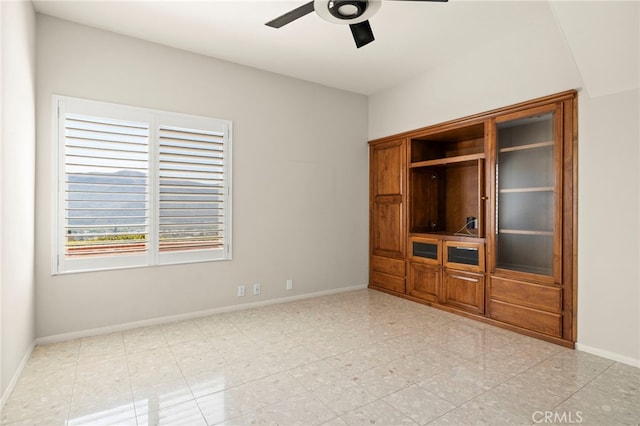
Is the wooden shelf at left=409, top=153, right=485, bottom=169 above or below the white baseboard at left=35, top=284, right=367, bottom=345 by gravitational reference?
above

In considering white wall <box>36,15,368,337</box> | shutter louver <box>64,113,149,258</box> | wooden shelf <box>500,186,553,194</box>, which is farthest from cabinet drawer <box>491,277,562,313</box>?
shutter louver <box>64,113,149,258</box>

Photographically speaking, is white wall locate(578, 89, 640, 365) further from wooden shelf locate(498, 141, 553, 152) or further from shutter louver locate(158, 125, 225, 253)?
shutter louver locate(158, 125, 225, 253)

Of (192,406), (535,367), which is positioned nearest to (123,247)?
(192,406)

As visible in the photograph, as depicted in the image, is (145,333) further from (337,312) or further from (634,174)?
(634,174)

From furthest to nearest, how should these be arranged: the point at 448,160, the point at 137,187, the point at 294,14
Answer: the point at 448,160, the point at 137,187, the point at 294,14

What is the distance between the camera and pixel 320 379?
257 centimetres

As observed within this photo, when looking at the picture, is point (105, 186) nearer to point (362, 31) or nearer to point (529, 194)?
point (362, 31)

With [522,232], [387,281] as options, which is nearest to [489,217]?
[522,232]

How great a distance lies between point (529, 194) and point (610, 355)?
5.07 feet

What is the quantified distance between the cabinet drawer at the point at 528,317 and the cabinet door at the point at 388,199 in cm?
148

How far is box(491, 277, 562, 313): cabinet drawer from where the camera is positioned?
10.7ft

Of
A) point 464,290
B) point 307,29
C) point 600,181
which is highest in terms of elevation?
point 307,29

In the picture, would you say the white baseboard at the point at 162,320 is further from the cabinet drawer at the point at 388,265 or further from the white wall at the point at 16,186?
the cabinet drawer at the point at 388,265

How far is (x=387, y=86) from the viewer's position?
510 cm
